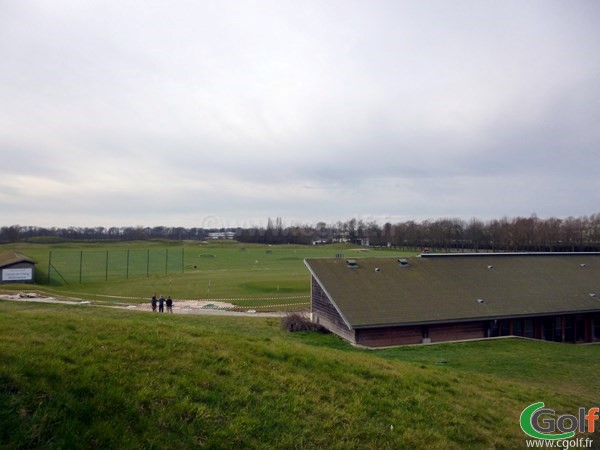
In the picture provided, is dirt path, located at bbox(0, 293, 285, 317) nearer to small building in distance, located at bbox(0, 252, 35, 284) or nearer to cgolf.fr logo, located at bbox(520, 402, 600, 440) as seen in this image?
small building in distance, located at bbox(0, 252, 35, 284)

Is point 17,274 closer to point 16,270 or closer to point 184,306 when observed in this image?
point 16,270

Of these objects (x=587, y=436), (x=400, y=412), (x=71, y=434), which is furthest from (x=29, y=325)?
(x=587, y=436)

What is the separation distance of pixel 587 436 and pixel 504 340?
17.0 metres

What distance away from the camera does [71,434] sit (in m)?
4.95

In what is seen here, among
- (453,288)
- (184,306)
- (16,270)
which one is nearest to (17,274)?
(16,270)

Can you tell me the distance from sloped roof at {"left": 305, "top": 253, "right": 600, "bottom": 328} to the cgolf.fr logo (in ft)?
42.0

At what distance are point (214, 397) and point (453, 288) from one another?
76.4 ft

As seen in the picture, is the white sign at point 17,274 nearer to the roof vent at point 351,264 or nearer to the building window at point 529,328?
the roof vent at point 351,264

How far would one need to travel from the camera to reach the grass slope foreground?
211 inches

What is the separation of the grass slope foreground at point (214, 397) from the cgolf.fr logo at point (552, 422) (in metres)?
0.27

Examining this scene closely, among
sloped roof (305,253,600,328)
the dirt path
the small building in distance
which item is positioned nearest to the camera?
sloped roof (305,253,600,328)

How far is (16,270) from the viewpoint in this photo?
47.8 metres

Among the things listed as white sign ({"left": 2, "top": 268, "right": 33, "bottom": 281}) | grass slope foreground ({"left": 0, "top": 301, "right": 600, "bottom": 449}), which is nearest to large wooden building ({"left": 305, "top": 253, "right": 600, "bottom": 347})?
grass slope foreground ({"left": 0, "top": 301, "right": 600, "bottom": 449})

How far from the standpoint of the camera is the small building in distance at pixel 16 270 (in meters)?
47.1
